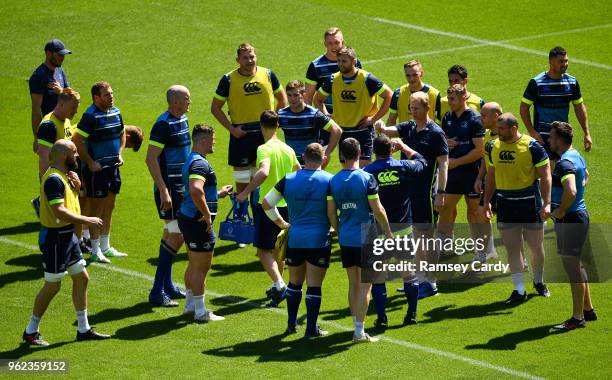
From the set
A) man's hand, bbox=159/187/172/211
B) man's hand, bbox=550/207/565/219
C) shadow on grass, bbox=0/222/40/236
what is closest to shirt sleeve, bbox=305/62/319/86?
man's hand, bbox=159/187/172/211

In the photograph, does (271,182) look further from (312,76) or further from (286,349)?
(312,76)

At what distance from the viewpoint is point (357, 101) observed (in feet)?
57.2

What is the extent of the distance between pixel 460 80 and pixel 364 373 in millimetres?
5674

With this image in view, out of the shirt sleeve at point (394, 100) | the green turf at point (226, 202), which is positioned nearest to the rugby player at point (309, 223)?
the green turf at point (226, 202)

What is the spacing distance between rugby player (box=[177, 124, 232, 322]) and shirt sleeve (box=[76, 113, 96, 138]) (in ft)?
8.38

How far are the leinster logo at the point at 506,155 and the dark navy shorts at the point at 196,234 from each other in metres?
3.73

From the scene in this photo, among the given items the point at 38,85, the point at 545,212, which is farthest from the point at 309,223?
the point at 38,85

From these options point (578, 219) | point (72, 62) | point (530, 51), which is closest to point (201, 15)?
point (72, 62)

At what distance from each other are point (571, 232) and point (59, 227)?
5962 millimetres

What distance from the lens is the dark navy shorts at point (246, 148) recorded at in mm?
17422

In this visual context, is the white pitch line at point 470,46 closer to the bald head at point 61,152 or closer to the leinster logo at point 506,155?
the leinster logo at point 506,155

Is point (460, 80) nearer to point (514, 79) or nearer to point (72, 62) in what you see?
point (514, 79)

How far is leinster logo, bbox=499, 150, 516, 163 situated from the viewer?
14453mm

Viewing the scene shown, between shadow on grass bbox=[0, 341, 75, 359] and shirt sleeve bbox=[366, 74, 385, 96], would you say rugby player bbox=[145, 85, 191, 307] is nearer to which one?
shadow on grass bbox=[0, 341, 75, 359]
